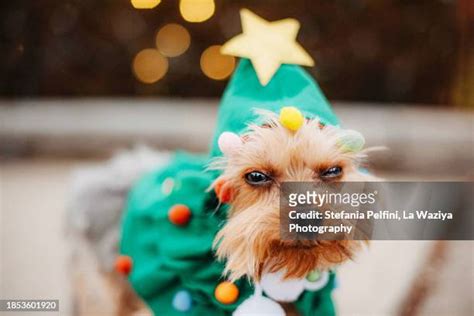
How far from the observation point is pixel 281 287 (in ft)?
2.55

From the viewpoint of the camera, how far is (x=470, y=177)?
94 cm

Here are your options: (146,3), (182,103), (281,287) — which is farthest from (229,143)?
(182,103)

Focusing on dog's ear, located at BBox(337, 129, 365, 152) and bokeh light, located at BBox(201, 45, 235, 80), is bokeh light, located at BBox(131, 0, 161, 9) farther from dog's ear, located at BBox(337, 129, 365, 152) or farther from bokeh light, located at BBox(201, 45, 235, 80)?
dog's ear, located at BBox(337, 129, 365, 152)

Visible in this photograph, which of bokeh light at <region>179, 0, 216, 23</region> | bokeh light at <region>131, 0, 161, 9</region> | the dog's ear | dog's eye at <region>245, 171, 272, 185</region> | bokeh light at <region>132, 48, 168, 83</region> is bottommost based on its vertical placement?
dog's eye at <region>245, 171, 272, 185</region>

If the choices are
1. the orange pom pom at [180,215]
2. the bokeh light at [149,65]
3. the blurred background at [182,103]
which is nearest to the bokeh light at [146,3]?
the blurred background at [182,103]

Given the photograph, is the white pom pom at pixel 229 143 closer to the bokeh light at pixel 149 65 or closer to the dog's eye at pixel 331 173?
the dog's eye at pixel 331 173

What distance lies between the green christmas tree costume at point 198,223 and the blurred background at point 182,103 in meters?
0.13

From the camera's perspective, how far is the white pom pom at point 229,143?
27.2 inches

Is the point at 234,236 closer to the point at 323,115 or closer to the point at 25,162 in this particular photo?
the point at 323,115

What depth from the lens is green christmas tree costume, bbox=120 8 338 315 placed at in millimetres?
776

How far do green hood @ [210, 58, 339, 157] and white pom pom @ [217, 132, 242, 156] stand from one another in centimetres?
3

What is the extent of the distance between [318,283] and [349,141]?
0.72ft

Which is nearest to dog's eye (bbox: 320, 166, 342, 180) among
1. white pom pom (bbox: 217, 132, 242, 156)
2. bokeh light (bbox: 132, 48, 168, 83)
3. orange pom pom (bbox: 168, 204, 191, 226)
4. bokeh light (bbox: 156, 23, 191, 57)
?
white pom pom (bbox: 217, 132, 242, 156)

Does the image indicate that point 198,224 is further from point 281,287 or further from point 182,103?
point 182,103
